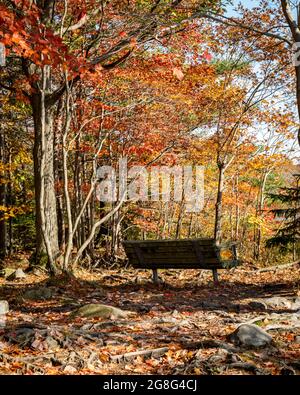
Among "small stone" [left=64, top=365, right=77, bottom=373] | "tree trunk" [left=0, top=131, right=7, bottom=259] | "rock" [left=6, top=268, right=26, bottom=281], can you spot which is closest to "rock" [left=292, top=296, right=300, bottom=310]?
"small stone" [left=64, top=365, right=77, bottom=373]

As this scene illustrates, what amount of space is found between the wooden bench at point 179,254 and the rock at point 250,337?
3828 mm

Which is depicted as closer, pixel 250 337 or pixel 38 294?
pixel 250 337

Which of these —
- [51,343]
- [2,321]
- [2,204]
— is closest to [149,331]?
[51,343]

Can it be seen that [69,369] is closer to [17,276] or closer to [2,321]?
[2,321]

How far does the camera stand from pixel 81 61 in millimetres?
6434

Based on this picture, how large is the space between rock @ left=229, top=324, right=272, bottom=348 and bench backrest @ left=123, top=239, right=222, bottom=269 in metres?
3.83

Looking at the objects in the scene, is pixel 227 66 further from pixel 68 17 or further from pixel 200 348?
pixel 200 348

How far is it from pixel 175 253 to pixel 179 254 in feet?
0.34

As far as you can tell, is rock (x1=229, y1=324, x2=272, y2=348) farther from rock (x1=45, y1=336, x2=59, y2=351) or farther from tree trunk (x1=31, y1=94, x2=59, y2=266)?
tree trunk (x1=31, y1=94, x2=59, y2=266)

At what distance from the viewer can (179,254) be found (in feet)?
29.7

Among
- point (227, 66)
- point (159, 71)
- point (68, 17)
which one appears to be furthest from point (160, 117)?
point (227, 66)

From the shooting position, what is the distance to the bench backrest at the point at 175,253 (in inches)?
343

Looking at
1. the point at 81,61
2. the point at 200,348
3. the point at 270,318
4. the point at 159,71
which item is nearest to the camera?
the point at 200,348

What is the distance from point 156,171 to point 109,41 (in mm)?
7685
